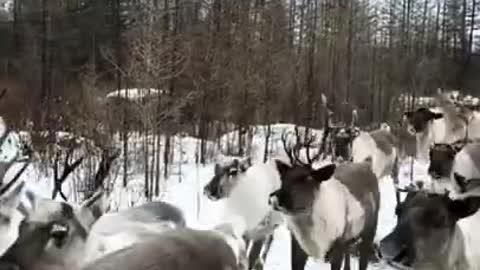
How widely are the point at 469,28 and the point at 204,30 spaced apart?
1971 centimetres

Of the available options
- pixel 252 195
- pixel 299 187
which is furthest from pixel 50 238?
pixel 252 195

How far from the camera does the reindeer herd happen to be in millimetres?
4043

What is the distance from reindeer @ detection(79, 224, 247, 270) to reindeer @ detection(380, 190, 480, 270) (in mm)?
996

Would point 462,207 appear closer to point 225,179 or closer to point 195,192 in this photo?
point 225,179

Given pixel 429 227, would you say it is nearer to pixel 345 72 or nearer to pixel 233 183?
pixel 233 183

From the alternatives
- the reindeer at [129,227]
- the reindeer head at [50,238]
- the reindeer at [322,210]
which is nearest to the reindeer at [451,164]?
the reindeer at [322,210]

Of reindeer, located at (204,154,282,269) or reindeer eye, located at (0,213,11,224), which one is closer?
reindeer eye, located at (0,213,11,224)

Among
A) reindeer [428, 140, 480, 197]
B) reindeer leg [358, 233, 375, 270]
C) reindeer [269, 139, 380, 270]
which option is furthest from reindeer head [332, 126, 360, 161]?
reindeer [269, 139, 380, 270]

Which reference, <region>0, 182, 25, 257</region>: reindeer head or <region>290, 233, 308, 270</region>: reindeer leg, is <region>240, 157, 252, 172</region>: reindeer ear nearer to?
<region>290, 233, 308, 270</region>: reindeer leg

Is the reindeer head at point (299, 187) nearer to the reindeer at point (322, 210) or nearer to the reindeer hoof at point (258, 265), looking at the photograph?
the reindeer at point (322, 210)

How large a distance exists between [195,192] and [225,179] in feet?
13.1

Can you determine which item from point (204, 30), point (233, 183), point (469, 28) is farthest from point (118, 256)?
point (469, 28)

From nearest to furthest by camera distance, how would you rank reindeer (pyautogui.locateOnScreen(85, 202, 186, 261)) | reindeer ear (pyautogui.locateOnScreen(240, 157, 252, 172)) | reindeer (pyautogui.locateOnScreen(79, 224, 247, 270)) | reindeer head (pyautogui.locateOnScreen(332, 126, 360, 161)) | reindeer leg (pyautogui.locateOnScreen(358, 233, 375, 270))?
1. reindeer (pyautogui.locateOnScreen(79, 224, 247, 270))
2. reindeer (pyautogui.locateOnScreen(85, 202, 186, 261))
3. reindeer leg (pyautogui.locateOnScreen(358, 233, 375, 270))
4. reindeer ear (pyautogui.locateOnScreen(240, 157, 252, 172))
5. reindeer head (pyautogui.locateOnScreen(332, 126, 360, 161))

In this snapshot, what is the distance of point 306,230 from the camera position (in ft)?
23.6
